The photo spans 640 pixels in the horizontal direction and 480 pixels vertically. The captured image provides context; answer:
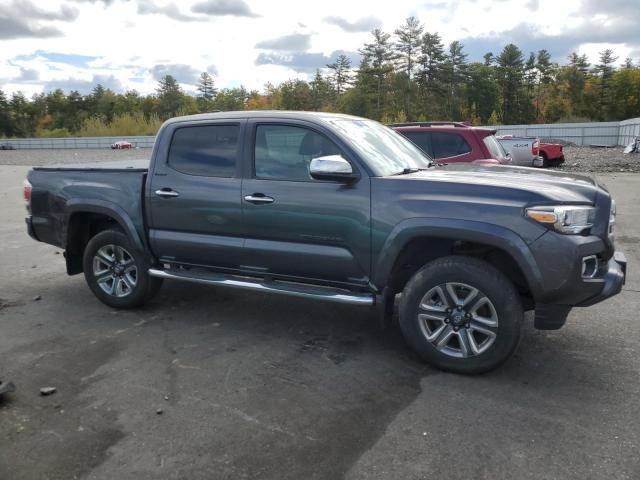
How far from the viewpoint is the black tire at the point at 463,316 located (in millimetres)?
4008

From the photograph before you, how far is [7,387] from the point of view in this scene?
12.7 ft

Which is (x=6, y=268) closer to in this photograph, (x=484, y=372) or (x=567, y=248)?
(x=484, y=372)

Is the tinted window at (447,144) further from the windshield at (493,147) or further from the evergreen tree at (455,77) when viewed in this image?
the evergreen tree at (455,77)

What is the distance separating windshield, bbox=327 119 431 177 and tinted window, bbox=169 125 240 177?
0.92 m

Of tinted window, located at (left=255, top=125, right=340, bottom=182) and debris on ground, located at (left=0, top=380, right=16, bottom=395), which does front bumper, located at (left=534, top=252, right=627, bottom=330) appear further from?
debris on ground, located at (left=0, top=380, right=16, bottom=395)

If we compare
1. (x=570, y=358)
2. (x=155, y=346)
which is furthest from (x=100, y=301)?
(x=570, y=358)

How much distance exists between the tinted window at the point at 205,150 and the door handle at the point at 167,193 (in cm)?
21

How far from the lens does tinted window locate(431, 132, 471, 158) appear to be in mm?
9406

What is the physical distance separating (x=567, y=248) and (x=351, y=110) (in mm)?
70496

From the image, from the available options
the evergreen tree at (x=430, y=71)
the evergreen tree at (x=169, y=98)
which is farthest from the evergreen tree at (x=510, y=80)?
the evergreen tree at (x=169, y=98)

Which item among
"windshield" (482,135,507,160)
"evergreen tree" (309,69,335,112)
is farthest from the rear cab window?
"evergreen tree" (309,69,335,112)

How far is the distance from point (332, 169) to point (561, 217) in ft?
5.24

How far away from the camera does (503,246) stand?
393 cm

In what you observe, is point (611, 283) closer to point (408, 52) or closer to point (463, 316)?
point (463, 316)
